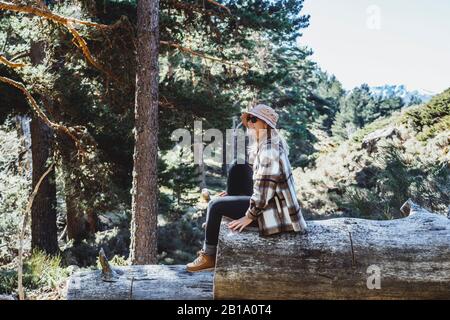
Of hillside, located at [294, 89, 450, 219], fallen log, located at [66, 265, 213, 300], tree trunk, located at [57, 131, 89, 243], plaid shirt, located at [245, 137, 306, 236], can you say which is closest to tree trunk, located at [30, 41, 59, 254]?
tree trunk, located at [57, 131, 89, 243]

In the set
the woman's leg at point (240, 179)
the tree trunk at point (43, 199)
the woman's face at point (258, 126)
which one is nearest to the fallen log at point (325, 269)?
the woman's leg at point (240, 179)

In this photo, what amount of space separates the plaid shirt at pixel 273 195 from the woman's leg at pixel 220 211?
25cm

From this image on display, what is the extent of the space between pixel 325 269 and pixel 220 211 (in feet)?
3.86

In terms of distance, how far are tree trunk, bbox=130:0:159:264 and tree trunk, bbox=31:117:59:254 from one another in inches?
166

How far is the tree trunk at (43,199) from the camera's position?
440 inches

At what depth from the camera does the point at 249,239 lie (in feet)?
13.6

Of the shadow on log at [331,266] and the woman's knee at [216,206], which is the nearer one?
the shadow on log at [331,266]

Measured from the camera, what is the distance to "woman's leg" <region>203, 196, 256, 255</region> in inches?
173

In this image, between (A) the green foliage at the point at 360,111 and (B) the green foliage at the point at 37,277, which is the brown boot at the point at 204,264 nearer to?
(B) the green foliage at the point at 37,277

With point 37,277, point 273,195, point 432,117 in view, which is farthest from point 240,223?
point 432,117

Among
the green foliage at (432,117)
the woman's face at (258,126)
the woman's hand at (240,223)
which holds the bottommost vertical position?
the woman's hand at (240,223)
